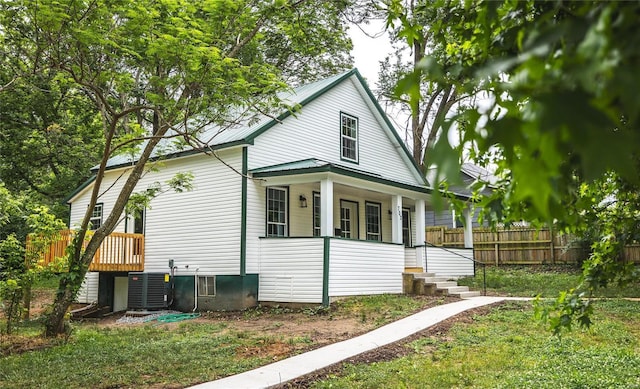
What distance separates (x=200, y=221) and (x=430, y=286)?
648 centimetres

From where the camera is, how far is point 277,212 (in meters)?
14.6

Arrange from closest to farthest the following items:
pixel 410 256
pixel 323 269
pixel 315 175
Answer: pixel 323 269 → pixel 315 175 → pixel 410 256

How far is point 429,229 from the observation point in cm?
2380

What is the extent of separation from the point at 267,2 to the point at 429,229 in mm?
15596

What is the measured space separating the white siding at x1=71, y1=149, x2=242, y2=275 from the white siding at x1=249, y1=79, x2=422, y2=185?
42.6 inches

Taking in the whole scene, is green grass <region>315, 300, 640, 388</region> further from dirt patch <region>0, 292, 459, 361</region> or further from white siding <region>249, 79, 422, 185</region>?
white siding <region>249, 79, 422, 185</region>

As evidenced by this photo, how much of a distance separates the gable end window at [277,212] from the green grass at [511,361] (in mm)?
6184

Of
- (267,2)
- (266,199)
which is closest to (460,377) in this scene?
(267,2)

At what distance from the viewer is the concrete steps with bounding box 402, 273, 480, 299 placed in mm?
14398

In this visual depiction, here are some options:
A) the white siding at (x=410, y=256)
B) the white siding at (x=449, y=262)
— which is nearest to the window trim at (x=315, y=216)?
the white siding at (x=410, y=256)

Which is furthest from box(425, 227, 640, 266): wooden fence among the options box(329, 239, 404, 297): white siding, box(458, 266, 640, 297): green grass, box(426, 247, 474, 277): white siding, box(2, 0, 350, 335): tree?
box(2, 0, 350, 335): tree

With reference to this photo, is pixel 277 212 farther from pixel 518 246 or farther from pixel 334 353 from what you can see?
pixel 518 246

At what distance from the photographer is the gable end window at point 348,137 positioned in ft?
55.5

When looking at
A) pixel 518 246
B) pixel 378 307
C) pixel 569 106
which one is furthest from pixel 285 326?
pixel 518 246
